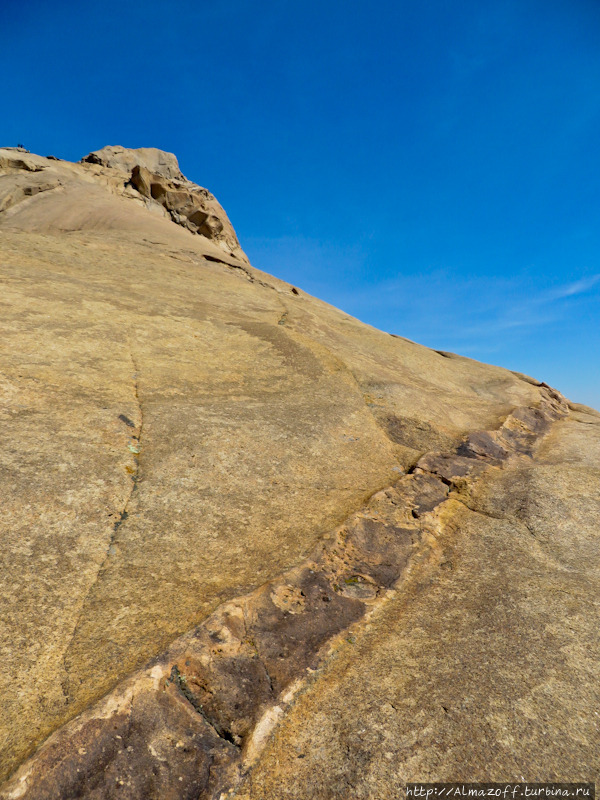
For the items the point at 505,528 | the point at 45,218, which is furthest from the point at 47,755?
the point at 45,218

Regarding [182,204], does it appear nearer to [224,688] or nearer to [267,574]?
[267,574]

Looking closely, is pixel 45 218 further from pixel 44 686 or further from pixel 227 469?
pixel 44 686

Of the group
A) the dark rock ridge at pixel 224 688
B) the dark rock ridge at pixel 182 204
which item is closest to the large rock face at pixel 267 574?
the dark rock ridge at pixel 224 688

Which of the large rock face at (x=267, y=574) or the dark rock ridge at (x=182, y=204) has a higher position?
the dark rock ridge at (x=182, y=204)

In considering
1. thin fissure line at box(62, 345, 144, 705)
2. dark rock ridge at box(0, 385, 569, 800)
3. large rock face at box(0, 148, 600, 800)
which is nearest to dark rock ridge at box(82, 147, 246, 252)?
large rock face at box(0, 148, 600, 800)

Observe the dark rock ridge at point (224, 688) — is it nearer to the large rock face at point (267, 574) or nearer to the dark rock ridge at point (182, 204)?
the large rock face at point (267, 574)

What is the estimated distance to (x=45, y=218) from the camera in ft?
51.9

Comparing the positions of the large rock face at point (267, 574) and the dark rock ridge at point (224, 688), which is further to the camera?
the large rock face at point (267, 574)

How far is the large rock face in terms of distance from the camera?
2.31 metres

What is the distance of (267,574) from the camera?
141 inches

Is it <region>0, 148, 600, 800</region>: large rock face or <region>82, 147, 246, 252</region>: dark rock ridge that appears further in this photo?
<region>82, 147, 246, 252</region>: dark rock ridge

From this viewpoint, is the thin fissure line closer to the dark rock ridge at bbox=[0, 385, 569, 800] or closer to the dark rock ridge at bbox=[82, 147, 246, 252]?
the dark rock ridge at bbox=[0, 385, 569, 800]

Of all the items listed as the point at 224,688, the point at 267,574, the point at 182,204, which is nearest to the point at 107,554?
the point at 267,574

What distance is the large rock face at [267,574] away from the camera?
231 centimetres
